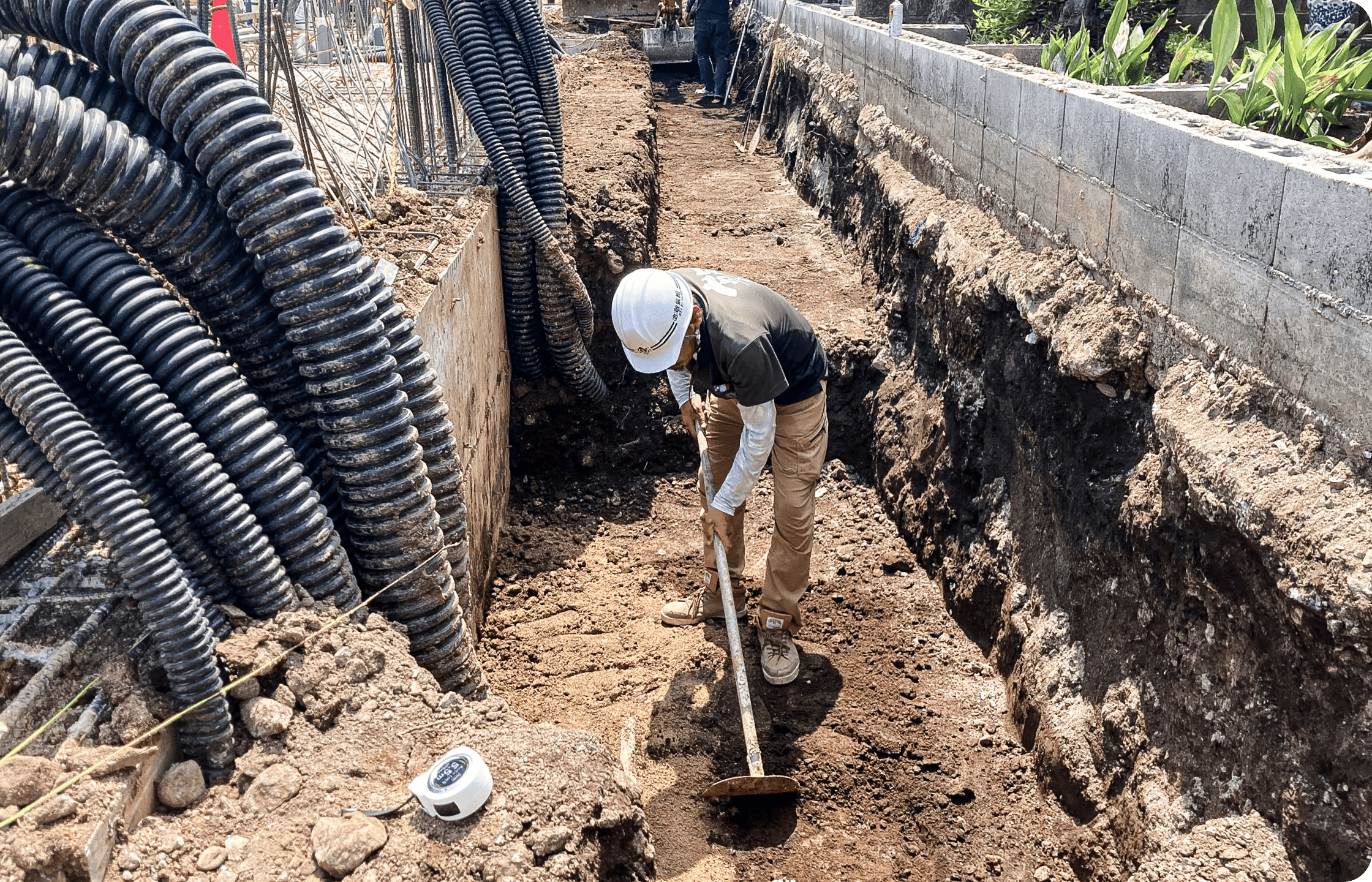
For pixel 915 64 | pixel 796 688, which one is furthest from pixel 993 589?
Answer: pixel 915 64

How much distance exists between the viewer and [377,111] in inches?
211

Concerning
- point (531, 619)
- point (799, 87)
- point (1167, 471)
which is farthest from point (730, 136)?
point (1167, 471)

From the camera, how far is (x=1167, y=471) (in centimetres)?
299

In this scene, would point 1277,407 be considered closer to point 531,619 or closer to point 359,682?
point 359,682

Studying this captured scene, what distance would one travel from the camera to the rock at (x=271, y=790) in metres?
2.06

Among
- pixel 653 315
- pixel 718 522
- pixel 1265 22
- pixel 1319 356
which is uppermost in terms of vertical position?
pixel 1265 22

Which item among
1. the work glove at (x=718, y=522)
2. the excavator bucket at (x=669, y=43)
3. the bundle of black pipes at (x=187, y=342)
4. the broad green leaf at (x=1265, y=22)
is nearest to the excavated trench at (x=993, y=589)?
the work glove at (x=718, y=522)

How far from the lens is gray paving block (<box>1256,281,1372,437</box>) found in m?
2.33

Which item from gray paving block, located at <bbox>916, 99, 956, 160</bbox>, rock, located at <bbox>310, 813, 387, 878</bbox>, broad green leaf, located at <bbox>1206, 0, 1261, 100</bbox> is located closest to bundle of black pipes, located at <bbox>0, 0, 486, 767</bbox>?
rock, located at <bbox>310, 813, 387, 878</bbox>

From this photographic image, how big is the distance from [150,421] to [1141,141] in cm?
322

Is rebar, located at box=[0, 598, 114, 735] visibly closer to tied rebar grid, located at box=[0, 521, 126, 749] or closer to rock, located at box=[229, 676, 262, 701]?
tied rebar grid, located at box=[0, 521, 126, 749]

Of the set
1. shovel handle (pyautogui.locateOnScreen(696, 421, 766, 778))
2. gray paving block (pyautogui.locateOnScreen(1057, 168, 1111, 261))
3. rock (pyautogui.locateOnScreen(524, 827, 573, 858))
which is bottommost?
shovel handle (pyautogui.locateOnScreen(696, 421, 766, 778))

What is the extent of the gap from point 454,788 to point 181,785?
0.60 metres

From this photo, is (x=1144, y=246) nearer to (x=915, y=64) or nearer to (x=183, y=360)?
(x=183, y=360)
